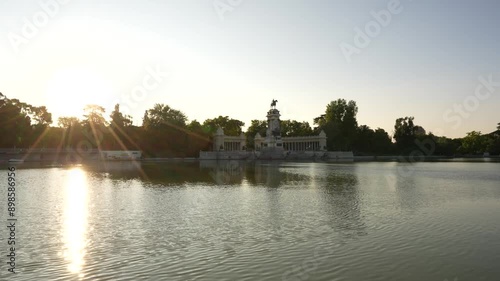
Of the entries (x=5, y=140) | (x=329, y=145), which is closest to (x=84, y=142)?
(x=5, y=140)

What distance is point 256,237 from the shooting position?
15000 mm

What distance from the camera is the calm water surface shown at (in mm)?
11047

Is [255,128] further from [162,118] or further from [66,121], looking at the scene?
[66,121]

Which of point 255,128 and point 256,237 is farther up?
point 255,128

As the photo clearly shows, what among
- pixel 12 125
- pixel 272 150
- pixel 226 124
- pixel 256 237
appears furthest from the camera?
pixel 226 124

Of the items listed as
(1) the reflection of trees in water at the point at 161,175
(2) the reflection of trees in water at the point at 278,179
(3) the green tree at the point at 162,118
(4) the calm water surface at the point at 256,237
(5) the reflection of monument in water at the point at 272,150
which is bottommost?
(4) the calm water surface at the point at 256,237

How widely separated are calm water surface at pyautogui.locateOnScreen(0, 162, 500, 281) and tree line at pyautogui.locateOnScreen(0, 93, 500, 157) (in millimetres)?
77152

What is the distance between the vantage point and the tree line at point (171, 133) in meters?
95.1

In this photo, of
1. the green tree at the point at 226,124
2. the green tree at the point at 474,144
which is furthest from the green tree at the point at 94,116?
the green tree at the point at 474,144

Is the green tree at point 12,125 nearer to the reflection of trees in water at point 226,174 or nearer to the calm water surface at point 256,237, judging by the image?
the reflection of trees in water at point 226,174

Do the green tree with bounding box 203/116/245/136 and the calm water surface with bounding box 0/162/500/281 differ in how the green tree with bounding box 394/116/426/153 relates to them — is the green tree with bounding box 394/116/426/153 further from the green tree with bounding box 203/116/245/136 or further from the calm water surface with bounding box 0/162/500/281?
the calm water surface with bounding box 0/162/500/281

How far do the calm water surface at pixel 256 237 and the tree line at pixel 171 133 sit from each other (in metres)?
77.2

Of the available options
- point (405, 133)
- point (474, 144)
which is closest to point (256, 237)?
point (405, 133)

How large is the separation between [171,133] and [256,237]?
312 ft
